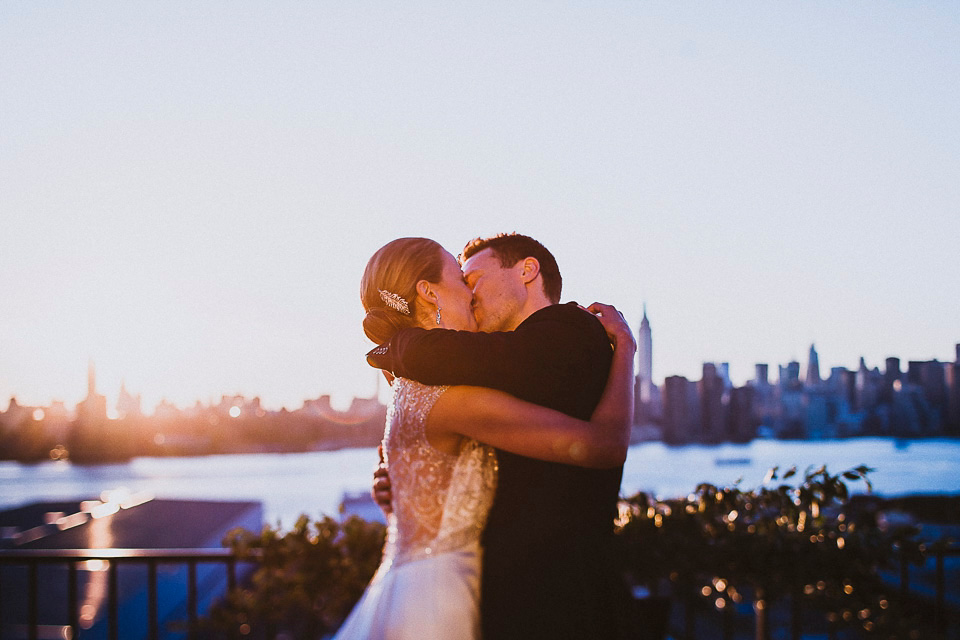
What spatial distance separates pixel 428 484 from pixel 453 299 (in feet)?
2.01

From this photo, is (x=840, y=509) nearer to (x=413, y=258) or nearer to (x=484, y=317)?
(x=484, y=317)

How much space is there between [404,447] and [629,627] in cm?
78

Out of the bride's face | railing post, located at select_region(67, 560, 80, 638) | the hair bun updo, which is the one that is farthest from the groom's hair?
railing post, located at select_region(67, 560, 80, 638)

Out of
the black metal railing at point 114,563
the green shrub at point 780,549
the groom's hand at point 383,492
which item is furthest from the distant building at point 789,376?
the groom's hand at point 383,492

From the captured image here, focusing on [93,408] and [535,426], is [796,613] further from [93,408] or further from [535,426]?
[93,408]

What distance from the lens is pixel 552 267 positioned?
7.75 feet

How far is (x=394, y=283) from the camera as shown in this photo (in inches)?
79.0

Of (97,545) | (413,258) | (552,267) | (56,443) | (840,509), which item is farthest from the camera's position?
(97,545)

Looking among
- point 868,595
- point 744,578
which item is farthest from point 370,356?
point 868,595

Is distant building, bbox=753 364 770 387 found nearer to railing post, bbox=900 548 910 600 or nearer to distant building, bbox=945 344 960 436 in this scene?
distant building, bbox=945 344 960 436

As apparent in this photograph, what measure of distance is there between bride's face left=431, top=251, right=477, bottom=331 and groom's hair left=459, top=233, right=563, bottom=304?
0.22 m

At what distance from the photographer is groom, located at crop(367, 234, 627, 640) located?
155 cm

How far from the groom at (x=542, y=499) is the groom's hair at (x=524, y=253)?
55cm

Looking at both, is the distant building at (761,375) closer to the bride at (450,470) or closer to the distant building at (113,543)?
the distant building at (113,543)
